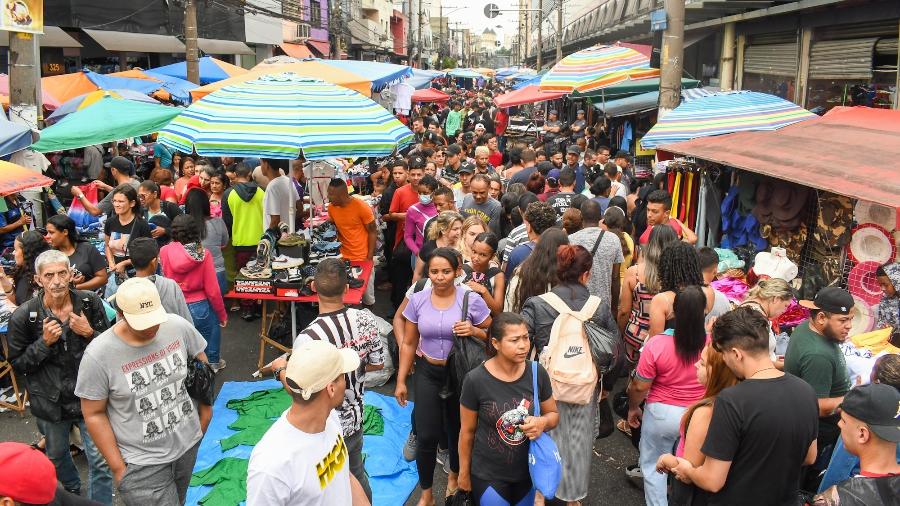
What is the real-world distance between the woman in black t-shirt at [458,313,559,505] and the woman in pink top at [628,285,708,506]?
2.63ft

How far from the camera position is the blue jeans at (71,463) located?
177 inches

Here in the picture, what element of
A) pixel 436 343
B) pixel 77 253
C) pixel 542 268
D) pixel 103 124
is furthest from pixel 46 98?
pixel 542 268

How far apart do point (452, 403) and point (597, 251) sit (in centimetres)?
190

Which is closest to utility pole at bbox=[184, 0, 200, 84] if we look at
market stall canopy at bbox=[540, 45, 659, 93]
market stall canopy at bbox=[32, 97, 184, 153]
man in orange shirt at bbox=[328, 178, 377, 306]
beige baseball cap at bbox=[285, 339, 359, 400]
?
market stall canopy at bbox=[32, 97, 184, 153]

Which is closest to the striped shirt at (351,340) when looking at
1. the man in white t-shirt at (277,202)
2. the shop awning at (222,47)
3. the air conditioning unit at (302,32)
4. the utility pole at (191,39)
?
the man in white t-shirt at (277,202)

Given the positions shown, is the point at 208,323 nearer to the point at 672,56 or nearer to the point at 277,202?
the point at 277,202

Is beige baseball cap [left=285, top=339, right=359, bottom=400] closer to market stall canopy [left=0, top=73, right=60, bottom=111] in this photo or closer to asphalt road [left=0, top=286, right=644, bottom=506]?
asphalt road [left=0, top=286, right=644, bottom=506]

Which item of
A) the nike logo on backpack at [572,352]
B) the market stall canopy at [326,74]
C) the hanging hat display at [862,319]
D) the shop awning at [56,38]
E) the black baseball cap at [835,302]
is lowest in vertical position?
the hanging hat display at [862,319]

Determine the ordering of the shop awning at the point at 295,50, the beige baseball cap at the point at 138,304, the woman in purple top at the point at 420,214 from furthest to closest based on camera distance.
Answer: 1. the shop awning at the point at 295,50
2. the woman in purple top at the point at 420,214
3. the beige baseball cap at the point at 138,304

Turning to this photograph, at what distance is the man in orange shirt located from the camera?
7828mm

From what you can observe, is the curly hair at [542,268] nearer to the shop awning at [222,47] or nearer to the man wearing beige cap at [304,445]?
the man wearing beige cap at [304,445]

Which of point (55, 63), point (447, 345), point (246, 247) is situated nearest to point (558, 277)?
point (447, 345)

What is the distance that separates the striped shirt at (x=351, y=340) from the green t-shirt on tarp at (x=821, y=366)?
2411 mm

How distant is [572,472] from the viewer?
4.44m
